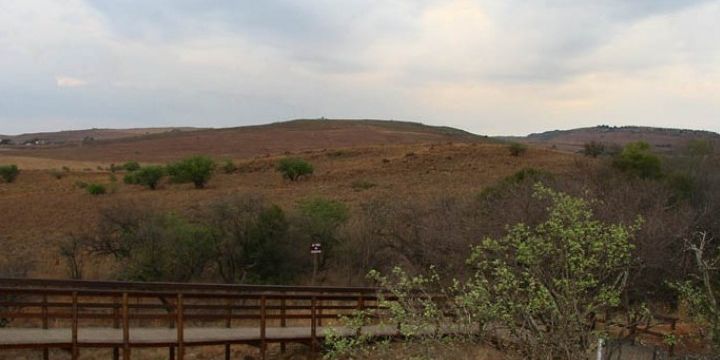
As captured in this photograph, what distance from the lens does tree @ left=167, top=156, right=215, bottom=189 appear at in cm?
5000

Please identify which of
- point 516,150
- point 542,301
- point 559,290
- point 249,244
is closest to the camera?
point 542,301

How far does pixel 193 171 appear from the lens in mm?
49938

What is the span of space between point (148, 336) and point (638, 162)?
2688 cm

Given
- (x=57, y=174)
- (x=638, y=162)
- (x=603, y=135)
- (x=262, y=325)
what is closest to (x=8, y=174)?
(x=57, y=174)

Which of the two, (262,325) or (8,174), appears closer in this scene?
(262,325)

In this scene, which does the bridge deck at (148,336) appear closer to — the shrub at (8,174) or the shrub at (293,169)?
the shrub at (293,169)

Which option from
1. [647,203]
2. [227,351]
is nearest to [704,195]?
[647,203]

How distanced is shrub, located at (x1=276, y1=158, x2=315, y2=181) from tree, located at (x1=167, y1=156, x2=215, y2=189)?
19.2ft

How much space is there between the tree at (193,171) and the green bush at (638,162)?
30.3 m

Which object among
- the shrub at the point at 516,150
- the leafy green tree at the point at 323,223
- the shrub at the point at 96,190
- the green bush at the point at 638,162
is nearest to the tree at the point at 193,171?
the shrub at the point at 96,190

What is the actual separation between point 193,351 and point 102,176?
5426cm

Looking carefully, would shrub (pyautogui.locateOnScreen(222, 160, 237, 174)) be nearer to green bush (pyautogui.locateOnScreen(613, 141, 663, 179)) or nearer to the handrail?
green bush (pyautogui.locateOnScreen(613, 141, 663, 179))

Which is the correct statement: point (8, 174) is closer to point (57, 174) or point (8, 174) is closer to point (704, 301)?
point (57, 174)

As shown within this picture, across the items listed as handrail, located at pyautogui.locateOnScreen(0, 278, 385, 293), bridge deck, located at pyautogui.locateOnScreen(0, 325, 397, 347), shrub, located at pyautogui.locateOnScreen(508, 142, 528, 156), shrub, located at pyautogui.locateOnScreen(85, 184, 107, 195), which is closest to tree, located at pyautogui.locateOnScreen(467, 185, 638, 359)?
bridge deck, located at pyautogui.locateOnScreen(0, 325, 397, 347)
